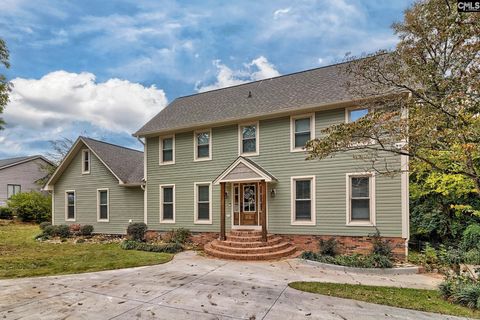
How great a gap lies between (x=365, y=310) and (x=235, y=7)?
10.2 metres

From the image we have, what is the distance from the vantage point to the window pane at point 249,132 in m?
11.9

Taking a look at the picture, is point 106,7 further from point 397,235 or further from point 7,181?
point 7,181

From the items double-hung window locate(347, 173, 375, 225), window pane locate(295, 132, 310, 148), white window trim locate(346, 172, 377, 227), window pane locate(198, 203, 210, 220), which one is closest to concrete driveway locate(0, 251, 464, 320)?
white window trim locate(346, 172, 377, 227)

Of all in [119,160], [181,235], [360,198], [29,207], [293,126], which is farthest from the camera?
[29,207]

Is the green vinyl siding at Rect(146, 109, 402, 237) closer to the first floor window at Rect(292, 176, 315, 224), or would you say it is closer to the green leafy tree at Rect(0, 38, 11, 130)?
the first floor window at Rect(292, 176, 315, 224)

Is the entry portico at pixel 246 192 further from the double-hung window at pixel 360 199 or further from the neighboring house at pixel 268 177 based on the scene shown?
the double-hung window at pixel 360 199

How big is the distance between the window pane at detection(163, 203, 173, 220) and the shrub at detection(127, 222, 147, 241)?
43.3 inches

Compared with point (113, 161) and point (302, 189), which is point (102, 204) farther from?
point (302, 189)

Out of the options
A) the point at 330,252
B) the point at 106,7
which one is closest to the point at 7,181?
the point at 106,7

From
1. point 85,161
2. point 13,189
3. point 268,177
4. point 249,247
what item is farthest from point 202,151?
point 13,189

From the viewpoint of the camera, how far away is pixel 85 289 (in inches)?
242

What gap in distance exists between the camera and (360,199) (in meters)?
9.95

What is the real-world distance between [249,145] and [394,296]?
7.65 metres

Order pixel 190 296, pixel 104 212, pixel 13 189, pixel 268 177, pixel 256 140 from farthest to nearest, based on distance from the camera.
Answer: pixel 13 189
pixel 104 212
pixel 256 140
pixel 268 177
pixel 190 296
